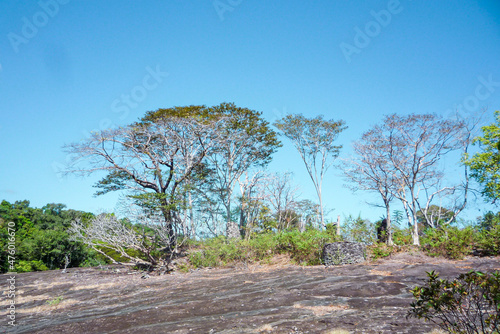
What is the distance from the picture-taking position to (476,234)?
11.4 m

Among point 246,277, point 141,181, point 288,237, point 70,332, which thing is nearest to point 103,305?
point 70,332

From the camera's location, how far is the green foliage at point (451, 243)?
35.3 feet

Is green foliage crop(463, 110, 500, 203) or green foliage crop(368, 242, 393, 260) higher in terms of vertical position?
green foliage crop(463, 110, 500, 203)

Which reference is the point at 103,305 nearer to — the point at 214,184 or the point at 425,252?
A: the point at 425,252

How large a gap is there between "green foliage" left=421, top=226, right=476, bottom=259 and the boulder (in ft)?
7.62

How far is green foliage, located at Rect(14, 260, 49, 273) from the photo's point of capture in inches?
589

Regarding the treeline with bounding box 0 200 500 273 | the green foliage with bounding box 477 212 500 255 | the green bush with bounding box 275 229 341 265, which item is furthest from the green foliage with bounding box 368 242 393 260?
the green foliage with bounding box 477 212 500 255

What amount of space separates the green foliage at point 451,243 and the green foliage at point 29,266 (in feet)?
52.8

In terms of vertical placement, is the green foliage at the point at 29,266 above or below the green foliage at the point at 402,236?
below

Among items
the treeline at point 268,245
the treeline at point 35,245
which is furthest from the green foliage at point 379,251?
the treeline at point 35,245

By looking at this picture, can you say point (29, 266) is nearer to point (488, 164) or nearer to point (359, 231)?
point (359, 231)

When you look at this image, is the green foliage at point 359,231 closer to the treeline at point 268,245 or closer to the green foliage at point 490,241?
the treeline at point 268,245

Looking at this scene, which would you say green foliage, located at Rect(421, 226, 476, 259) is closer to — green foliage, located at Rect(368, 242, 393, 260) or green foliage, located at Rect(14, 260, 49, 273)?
green foliage, located at Rect(368, 242, 393, 260)

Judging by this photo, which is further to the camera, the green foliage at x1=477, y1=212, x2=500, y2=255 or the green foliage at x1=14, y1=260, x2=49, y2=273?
the green foliage at x1=14, y1=260, x2=49, y2=273
